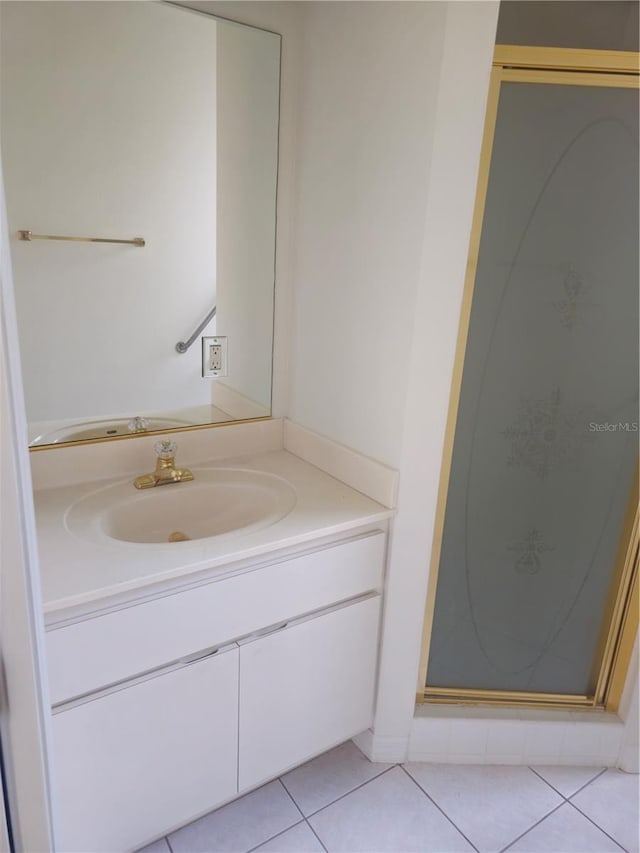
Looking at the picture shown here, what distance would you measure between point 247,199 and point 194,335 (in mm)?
424

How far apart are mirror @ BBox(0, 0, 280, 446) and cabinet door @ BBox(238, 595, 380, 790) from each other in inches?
27.0

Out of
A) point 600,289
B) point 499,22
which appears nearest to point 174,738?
point 600,289

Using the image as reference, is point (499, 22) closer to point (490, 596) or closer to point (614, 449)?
point (614, 449)

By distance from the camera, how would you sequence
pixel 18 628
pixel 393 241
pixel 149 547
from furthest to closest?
pixel 393 241, pixel 149 547, pixel 18 628

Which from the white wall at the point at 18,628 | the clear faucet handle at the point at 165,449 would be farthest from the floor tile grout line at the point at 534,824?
the clear faucet handle at the point at 165,449

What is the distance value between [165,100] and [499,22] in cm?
82

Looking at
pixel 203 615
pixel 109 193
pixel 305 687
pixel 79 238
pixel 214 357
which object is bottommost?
pixel 305 687

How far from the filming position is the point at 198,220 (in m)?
1.59

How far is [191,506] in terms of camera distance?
5.17 feet

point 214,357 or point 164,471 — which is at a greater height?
point 214,357

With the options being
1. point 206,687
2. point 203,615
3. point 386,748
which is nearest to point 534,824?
point 386,748

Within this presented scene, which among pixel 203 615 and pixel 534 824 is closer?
pixel 203 615

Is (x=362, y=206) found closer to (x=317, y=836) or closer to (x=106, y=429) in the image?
(x=106, y=429)

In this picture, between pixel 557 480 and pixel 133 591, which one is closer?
pixel 133 591
